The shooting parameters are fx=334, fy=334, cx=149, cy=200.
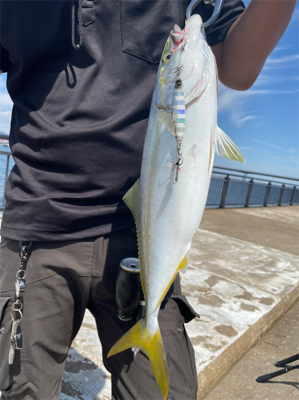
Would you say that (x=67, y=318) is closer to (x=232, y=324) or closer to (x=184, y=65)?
(x=184, y=65)

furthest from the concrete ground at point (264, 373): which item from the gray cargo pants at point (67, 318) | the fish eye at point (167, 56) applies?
the fish eye at point (167, 56)

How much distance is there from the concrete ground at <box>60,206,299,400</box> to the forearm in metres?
1.89

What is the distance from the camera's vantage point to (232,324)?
2.91 m

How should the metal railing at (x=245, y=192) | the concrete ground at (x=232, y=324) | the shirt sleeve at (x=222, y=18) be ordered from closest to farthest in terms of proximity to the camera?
the shirt sleeve at (x=222, y=18), the concrete ground at (x=232, y=324), the metal railing at (x=245, y=192)

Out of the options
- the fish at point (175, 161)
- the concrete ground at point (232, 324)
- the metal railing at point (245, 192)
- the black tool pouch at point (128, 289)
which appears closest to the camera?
the fish at point (175, 161)

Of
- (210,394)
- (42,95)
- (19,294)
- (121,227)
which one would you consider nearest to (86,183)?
(121,227)

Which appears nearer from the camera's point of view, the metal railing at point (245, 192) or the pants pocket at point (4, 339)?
the pants pocket at point (4, 339)

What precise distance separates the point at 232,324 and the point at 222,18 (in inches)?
95.3

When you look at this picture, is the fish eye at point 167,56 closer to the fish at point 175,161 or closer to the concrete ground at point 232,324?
the fish at point 175,161

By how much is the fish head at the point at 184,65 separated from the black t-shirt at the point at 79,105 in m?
0.27

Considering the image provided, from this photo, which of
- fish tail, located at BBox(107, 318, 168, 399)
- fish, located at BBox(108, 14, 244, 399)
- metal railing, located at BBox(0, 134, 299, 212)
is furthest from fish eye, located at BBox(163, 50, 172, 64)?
metal railing, located at BBox(0, 134, 299, 212)

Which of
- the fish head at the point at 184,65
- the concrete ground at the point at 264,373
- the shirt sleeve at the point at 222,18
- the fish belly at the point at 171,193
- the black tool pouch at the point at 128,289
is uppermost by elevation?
the shirt sleeve at the point at 222,18

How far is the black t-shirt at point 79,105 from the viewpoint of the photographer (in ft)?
4.17

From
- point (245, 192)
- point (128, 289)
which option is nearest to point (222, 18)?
point (128, 289)
